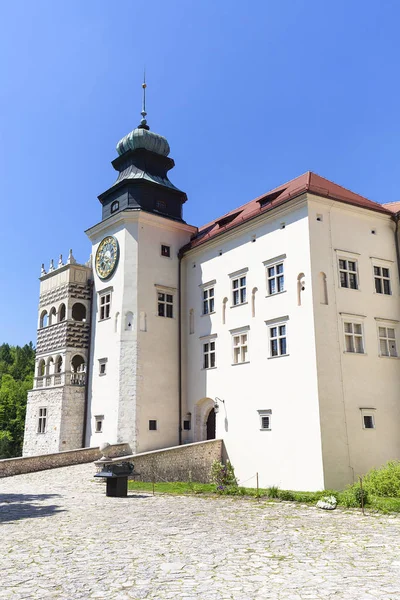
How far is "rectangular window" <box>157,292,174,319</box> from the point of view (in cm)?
2823

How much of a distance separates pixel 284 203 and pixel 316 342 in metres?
6.27

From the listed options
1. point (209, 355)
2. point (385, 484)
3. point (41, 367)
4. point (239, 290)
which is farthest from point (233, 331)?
point (41, 367)

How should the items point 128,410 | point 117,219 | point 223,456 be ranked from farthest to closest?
point 117,219, point 128,410, point 223,456

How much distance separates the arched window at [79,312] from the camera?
31859 millimetres

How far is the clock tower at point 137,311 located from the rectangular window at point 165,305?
0.05m

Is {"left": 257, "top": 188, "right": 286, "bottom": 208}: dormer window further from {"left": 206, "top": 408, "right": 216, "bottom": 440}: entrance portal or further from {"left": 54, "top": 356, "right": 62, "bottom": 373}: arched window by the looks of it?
{"left": 54, "top": 356, "right": 62, "bottom": 373}: arched window

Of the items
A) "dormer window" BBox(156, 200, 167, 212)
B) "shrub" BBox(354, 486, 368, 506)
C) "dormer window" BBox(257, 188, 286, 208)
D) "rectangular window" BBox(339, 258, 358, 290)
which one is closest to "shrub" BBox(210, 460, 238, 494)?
"rectangular window" BBox(339, 258, 358, 290)

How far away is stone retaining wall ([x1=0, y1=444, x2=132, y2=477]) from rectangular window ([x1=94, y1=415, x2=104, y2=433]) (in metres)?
1.90

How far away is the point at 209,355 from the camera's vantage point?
87.4 feet

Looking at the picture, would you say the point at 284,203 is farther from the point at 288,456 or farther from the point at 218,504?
the point at 218,504

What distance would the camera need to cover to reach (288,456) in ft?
68.6

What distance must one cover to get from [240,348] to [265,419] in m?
3.64

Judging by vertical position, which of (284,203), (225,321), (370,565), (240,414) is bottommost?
(370,565)

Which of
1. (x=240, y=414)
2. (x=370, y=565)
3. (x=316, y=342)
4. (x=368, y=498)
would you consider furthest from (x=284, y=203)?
(x=370, y=565)
